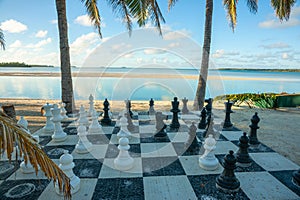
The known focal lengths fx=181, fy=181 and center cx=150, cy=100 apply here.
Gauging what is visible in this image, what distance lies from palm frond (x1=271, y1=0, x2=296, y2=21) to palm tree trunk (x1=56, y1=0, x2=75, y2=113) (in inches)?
240

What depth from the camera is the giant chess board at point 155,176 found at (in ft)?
6.13

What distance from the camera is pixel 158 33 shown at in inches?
211

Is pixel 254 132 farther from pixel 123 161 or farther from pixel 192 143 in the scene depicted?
pixel 123 161

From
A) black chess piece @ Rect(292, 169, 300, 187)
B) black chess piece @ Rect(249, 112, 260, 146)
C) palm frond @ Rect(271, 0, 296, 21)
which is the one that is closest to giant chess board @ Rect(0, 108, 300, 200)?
black chess piece @ Rect(292, 169, 300, 187)

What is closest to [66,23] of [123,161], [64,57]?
[64,57]

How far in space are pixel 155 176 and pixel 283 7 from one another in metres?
6.03

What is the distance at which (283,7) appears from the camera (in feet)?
17.1

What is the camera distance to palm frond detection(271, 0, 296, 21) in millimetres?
5171

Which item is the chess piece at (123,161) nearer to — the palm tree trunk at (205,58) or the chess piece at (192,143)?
the chess piece at (192,143)

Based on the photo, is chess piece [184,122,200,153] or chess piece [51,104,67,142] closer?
chess piece [184,122,200,153]

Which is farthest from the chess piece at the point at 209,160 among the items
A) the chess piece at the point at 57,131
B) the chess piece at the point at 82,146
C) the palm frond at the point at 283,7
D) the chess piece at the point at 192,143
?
the palm frond at the point at 283,7

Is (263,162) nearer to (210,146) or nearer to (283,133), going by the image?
(210,146)

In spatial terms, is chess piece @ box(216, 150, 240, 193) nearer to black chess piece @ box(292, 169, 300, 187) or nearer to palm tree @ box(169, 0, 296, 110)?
black chess piece @ box(292, 169, 300, 187)

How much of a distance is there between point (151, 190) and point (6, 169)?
187 centimetres
